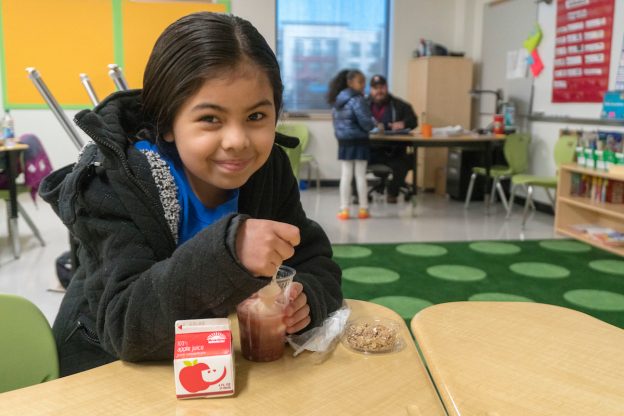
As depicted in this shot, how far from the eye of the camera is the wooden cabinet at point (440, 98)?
23.1 ft

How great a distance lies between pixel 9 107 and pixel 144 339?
7.00 metres

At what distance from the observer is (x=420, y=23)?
754 cm

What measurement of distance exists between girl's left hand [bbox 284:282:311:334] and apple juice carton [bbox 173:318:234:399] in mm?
181

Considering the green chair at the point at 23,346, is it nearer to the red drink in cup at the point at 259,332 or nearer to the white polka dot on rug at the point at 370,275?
the red drink in cup at the point at 259,332

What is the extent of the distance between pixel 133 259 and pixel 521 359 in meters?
0.63

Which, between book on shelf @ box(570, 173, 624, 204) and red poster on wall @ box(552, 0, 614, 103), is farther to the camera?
red poster on wall @ box(552, 0, 614, 103)

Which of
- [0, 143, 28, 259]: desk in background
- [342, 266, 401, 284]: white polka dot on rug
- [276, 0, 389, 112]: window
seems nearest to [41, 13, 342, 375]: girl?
[342, 266, 401, 284]: white polka dot on rug

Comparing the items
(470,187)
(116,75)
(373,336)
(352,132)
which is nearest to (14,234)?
(116,75)

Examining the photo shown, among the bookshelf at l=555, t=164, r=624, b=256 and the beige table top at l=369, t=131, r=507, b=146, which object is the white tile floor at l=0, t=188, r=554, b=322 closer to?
the bookshelf at l=555, t=164, r=624, b=256

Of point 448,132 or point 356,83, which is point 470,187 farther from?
point 356,83

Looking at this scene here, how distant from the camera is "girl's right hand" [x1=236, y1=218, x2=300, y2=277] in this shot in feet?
2.43

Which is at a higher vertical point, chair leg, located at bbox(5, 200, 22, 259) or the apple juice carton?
the apple juice carton

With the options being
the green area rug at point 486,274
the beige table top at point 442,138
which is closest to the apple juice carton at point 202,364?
the green area rug at point 486,274

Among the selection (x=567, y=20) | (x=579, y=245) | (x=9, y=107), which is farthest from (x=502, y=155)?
(x=9, y=107)
